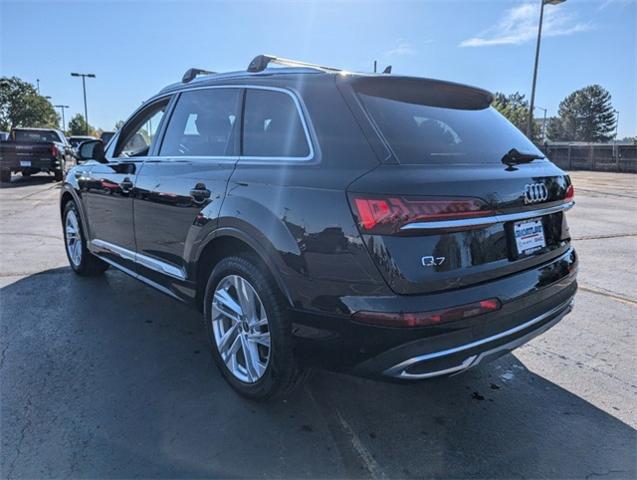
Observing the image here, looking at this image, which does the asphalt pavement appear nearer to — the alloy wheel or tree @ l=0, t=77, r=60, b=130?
the alloy wheel

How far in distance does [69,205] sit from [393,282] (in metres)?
4.41

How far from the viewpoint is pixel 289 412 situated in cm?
267

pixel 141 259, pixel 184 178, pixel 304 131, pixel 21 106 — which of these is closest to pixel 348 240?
pixel 304 131

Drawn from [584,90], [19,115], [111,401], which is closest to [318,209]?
[111,401]

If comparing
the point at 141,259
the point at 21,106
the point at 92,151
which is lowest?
the point at 141,259

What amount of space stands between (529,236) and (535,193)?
0.22 m

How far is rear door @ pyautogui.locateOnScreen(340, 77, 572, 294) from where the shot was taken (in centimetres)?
207

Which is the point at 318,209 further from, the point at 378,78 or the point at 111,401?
the point at 111,401

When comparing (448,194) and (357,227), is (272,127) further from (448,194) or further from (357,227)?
(448,194)

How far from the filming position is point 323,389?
293 cm

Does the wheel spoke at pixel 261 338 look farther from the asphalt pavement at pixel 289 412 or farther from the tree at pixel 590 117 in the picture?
the tree at pixel 590 117

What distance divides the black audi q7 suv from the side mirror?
144 cm

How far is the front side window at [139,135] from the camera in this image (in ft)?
13.0

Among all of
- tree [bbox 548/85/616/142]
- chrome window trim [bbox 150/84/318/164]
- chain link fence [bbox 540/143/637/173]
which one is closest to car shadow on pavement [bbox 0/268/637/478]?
chrome window trim [bbox 150/84/318/164]
